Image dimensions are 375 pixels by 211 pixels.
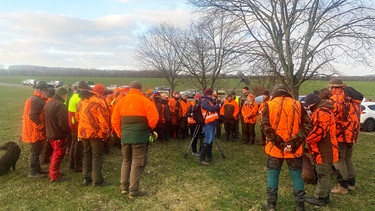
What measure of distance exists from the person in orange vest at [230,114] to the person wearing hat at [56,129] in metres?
6.12

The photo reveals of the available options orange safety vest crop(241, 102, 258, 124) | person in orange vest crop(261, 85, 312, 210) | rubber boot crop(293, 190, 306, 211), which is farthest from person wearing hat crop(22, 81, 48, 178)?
orange safety vest crop(241, 102, 258, 124)

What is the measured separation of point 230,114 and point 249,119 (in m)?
0.77

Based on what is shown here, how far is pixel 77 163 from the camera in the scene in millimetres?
6543

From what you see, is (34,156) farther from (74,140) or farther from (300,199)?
(300,199)

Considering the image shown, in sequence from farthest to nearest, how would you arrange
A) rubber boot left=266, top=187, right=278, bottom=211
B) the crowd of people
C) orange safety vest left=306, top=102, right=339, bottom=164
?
orange safety vest left=306, top=102, right=339, bottom=164 < rubber boot left=266, top=187, right=278, bottom=211 < the crowd of people

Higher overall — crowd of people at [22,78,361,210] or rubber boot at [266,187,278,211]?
crowd of people at [22,78,361,210]

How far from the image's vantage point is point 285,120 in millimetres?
4391

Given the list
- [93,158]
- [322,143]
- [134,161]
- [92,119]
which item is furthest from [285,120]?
[93,158]

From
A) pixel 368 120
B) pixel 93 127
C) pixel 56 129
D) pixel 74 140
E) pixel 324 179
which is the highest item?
pixel 93 127

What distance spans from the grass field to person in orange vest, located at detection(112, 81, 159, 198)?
0.39 metres

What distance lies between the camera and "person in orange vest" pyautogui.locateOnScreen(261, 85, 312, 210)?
4375 mm

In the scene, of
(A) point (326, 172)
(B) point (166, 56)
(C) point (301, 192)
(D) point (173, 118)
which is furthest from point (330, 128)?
(B) point (166, 56)

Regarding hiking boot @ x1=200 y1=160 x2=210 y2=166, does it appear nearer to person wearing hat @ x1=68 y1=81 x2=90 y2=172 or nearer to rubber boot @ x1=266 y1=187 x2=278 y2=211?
rubber boot @ x1=266 y1=187 x2=278 y2=211

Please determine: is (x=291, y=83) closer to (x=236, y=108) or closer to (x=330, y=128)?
(x=236, y=108)
